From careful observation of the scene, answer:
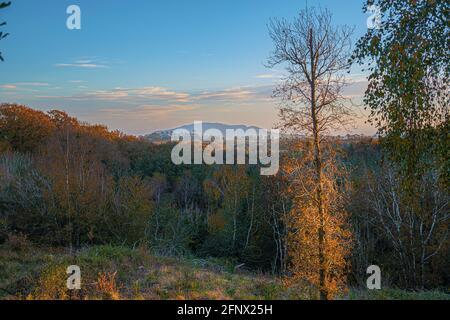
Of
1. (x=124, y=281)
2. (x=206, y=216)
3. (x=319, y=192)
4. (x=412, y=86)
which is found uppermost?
(x=412, y=86)

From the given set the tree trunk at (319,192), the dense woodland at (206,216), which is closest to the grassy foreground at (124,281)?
the tree trunk at (319,192)

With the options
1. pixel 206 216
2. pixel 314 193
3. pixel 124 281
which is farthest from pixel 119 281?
pixel 206 216

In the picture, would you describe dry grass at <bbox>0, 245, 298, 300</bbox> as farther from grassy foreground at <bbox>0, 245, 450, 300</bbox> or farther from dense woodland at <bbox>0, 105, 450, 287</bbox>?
dense woodland at <bbox>0, 105, 450, 287</bbox>

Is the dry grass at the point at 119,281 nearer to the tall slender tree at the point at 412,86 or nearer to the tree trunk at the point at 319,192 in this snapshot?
the tree trunk at the point at 319,192

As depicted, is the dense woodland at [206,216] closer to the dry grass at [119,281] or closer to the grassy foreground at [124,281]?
the grassy foreground at [124,281]

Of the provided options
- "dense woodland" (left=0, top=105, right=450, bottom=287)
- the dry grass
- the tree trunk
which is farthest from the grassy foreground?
"dense woodland" (left=0, top=105, right=450, bottom=287)

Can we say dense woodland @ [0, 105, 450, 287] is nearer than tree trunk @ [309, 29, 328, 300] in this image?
No

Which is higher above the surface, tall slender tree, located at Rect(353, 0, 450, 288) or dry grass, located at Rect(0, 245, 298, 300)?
tall slender tree, located at Rect(353, 0, 450, 288)

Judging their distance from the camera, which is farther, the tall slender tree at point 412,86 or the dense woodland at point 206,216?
the dense woodland at point 206,216

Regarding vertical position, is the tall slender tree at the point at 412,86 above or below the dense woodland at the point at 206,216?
above

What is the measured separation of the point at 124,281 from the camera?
10.1 meters

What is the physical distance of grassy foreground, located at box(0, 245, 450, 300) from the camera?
8.47 metres

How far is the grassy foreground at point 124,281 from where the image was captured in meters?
8.47

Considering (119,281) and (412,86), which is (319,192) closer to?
(412,86)
